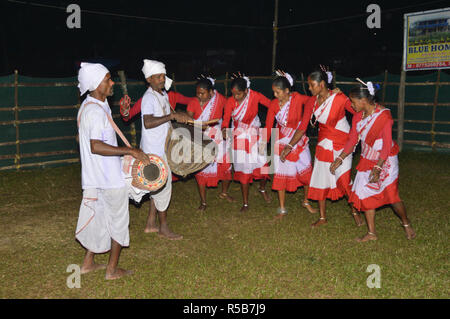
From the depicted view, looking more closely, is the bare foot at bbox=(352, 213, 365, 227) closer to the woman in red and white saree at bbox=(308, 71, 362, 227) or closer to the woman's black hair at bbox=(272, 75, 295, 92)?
the woman in red and white saree at bbox=(308, 71, 362, 227)

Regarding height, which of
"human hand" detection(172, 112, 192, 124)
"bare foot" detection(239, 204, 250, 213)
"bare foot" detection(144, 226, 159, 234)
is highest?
"human hand" detection(172, 112, 192, 124)

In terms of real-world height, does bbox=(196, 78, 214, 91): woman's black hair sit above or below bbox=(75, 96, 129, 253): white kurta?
above

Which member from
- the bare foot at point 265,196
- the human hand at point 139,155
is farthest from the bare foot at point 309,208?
the human hand at point 139,155

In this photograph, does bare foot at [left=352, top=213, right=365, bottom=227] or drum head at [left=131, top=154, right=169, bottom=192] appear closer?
drum head at [left=131, top=154, right=169, bottom=192]

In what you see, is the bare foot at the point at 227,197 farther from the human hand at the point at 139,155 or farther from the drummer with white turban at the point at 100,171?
the human hand at the point at 139,155

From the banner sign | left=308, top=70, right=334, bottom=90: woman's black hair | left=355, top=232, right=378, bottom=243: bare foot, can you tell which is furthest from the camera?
the banner sign

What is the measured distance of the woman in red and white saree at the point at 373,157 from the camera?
5082 millimetres

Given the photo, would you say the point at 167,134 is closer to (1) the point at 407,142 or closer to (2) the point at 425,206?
(2) the point at 425,206

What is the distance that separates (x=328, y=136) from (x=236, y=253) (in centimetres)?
206

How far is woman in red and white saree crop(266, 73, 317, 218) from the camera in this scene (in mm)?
6262

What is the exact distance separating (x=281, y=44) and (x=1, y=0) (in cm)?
2003

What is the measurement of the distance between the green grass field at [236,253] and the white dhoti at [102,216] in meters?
0.47

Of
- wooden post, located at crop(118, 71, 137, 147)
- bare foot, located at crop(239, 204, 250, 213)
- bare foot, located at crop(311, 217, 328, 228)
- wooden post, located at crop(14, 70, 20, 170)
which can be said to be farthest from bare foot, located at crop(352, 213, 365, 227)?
wooden post, located at crop(14, 70, 20, 170)

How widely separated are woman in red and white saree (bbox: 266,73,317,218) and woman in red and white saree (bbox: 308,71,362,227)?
15.8 inches
